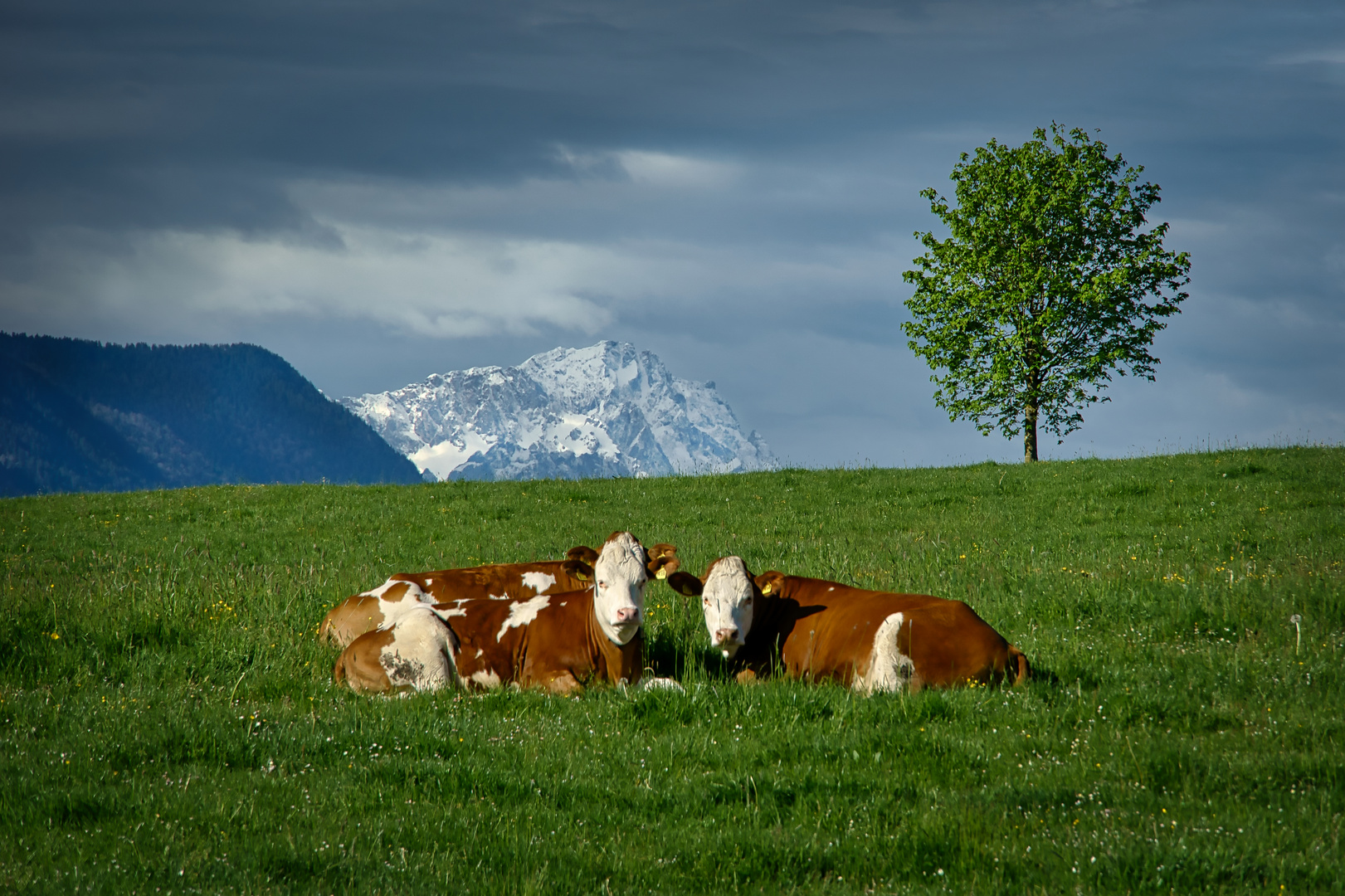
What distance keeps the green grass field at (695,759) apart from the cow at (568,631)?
63 cm

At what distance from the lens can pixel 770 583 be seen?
→ 31.9 ft

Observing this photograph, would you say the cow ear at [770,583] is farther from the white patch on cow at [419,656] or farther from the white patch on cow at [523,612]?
the white patch on cow at [419,656]

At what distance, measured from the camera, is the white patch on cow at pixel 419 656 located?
29.5ft

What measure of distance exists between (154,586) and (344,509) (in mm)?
11574

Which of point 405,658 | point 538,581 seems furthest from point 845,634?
point 405,658

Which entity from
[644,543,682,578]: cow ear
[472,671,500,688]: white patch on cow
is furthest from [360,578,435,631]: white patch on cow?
[644,543,682,578]: cow ear

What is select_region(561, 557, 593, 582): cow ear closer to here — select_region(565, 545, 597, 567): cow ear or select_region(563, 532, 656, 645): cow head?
select_region(565, 545, 597, 567): cow ear

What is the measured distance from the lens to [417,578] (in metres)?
10.9

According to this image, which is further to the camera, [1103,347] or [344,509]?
[1103,347]

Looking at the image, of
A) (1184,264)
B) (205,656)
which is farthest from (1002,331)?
(205,656)

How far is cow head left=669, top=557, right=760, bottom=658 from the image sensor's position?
30.5ft

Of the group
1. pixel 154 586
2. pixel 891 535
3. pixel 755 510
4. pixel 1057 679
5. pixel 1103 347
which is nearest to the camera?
pixel 1057 679

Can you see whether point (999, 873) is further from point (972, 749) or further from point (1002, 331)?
point (1002, 331)

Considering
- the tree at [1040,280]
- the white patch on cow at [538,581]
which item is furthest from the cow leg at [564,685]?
the tree at [1040,280]
